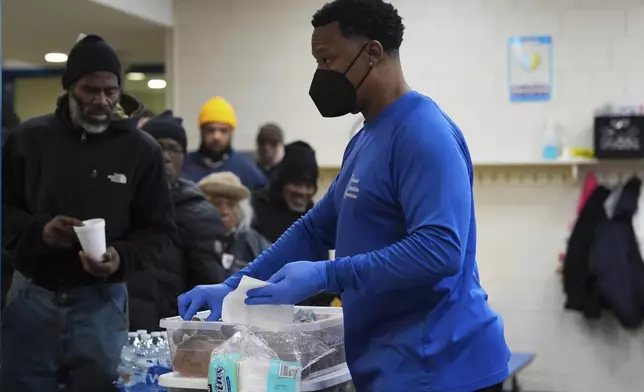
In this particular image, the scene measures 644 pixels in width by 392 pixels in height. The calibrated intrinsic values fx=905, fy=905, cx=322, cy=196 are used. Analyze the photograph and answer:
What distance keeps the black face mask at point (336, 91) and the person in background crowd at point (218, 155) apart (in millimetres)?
3199

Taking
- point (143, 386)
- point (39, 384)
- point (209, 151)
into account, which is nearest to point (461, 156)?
point (143, 386)

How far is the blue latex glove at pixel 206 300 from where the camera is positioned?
200 cm

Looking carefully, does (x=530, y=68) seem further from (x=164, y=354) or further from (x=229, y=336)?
(x=229, y=336)

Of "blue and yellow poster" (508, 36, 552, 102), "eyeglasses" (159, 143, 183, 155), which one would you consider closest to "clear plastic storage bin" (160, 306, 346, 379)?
"eyeglasses" (159, 143, 183, 155)

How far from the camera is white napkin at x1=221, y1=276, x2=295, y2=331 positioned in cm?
180

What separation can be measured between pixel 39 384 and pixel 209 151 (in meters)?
2.73

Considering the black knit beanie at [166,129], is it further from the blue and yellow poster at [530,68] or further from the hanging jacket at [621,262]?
the hanging jacket at [621,262]

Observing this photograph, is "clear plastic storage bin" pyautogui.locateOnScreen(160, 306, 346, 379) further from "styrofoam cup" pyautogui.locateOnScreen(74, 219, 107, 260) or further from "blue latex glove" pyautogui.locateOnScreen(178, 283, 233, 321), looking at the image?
"styrofoam cup" pyautogui.locateOnScreen(74, 219, 107, 260)

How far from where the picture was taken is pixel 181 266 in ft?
11.8

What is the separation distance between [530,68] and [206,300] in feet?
12.8

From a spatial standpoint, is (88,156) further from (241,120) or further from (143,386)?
(241,120)

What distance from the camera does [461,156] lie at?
5.74 ft

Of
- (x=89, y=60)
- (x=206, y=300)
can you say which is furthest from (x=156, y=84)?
(x=206, y=300)

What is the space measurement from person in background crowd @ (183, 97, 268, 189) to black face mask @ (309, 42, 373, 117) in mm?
3199
